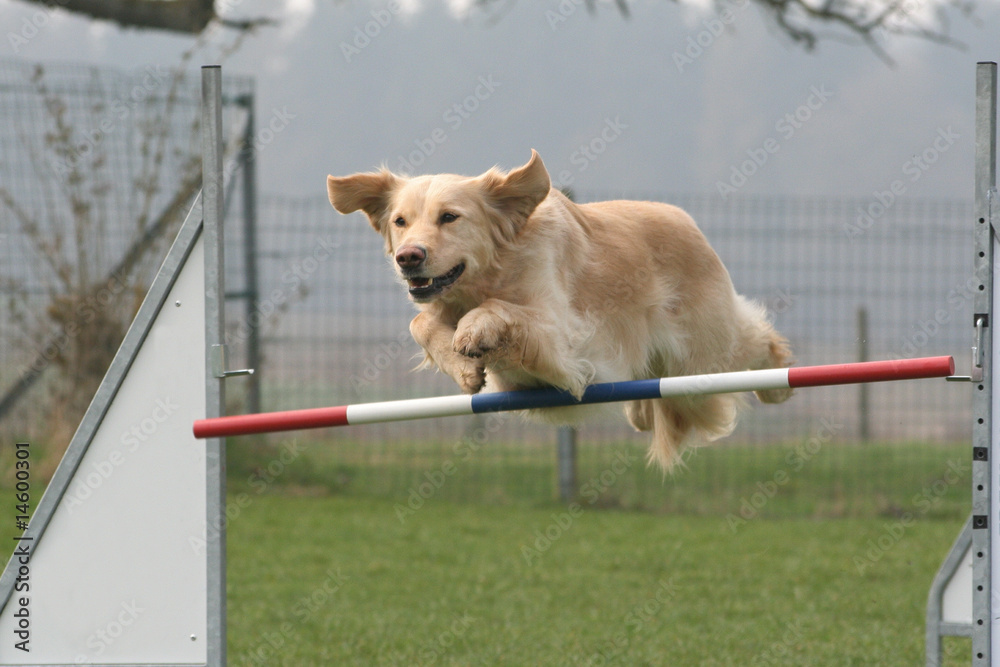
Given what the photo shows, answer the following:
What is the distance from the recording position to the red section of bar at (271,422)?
2953 millimetres

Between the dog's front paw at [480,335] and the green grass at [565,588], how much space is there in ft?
7.39

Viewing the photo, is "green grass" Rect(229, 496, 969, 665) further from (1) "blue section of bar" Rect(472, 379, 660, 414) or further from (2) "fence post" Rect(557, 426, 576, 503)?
(1) "blue section of bar" Rect(472, 379, 660, 414)

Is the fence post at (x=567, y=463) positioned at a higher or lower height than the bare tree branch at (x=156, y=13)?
lower

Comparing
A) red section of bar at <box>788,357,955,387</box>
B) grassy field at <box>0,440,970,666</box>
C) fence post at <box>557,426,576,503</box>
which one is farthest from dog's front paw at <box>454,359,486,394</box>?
fence post at <box>557,426,576,503</box>

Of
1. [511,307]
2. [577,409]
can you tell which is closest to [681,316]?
[577,409]

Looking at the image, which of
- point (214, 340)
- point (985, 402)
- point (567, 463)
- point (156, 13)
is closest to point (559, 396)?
point (214, 340)

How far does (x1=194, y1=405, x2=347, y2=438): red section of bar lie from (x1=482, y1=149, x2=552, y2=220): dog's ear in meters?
0.77

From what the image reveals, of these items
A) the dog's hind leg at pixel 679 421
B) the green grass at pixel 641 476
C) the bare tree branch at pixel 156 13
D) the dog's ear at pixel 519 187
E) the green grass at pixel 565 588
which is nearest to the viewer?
the dog's ear at pixel 519 187

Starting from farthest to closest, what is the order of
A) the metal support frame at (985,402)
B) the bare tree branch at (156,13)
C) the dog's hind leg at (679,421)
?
the bare tree branch at (156,13) → the dog's hind leg at (679,421) → the metal support frame at (985,402)

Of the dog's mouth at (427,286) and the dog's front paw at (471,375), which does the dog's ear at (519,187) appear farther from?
the dog's front paw at (471,375)

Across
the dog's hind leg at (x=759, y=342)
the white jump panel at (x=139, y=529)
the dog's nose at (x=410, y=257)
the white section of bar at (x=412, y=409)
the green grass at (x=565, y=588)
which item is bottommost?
the green grass at (x=565, y=588)

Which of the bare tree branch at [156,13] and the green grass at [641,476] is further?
the bare tree branch at [156,13]

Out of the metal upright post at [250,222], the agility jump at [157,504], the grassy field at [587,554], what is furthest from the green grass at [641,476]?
the agility jump at [157,504]

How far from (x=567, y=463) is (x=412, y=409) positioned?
17.6 feet
